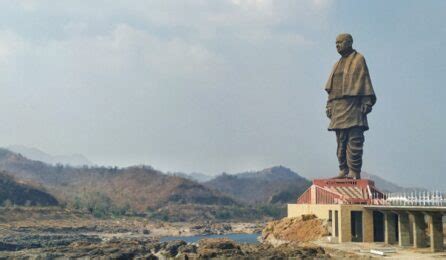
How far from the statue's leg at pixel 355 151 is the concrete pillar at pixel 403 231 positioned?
1822 centimetres

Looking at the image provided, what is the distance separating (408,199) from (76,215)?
95877 millimetres

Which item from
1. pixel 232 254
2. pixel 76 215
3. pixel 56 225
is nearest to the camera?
pixel 232 254

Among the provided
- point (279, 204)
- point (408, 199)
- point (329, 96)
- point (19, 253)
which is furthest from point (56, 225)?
point (279, 204)

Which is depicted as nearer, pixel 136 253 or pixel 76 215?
pixel 136 253

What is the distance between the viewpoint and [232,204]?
7785 inches

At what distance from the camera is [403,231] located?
61.8 m

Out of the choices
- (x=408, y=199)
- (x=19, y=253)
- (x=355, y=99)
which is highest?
(x=355, y=99)

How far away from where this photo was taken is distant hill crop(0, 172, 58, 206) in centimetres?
14135

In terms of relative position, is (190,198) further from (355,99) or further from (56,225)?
(355,99)

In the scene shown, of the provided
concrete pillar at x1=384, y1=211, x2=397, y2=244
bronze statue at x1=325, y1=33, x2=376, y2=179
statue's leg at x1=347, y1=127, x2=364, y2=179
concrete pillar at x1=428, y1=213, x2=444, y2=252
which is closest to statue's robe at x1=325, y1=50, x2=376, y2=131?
bronze statue at x1=325, y1=33, x2=376, y2=179

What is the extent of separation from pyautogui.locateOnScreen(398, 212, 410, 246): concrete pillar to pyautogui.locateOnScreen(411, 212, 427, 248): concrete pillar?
2.03 m

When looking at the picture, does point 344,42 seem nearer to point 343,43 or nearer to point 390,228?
point 343,43

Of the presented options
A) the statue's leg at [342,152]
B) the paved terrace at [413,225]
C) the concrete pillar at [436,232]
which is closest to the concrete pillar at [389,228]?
the paved terrace at [413,225]

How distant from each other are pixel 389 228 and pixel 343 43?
28.9 meters
